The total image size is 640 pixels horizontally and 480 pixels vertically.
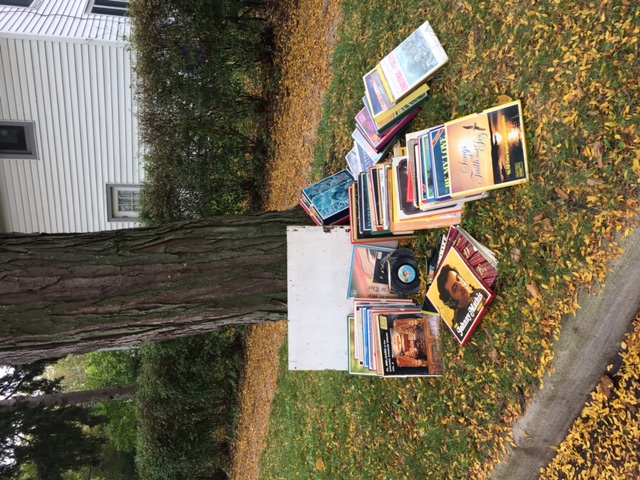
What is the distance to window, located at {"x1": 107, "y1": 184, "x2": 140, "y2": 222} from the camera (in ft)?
26.9

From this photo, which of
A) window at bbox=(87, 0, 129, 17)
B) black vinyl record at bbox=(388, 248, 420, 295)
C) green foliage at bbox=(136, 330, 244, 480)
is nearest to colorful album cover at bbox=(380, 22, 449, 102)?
black vinyl record at bbox=(388, 248, 420, 295)

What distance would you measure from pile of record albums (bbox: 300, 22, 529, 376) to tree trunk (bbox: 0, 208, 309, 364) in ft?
2.37

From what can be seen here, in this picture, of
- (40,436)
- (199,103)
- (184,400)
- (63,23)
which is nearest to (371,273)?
(199,103)

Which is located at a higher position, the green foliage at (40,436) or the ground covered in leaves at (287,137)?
the ground covered in leaves at (287,137)

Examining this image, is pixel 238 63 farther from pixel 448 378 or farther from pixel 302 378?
pixel 448 378

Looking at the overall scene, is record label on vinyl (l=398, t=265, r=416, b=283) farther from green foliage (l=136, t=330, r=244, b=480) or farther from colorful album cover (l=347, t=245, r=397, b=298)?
green foliage (l=136, t=330, r=244, b=480)

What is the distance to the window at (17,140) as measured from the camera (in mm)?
7273

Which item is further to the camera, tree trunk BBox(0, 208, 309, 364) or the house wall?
the house wall

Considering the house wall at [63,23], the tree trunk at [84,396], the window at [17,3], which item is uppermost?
the window at [17,3]

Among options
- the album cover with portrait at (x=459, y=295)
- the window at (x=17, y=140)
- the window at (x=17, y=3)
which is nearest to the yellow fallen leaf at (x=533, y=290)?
the album cover with portrait at (x=459, y=295)

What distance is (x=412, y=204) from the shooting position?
3438 millimetres

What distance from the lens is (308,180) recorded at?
21.9ft

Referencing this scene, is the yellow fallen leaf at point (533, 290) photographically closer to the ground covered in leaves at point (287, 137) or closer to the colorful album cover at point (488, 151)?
the colorful album cover at point (488, 151)

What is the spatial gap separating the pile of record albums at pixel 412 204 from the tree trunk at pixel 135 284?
72cm
